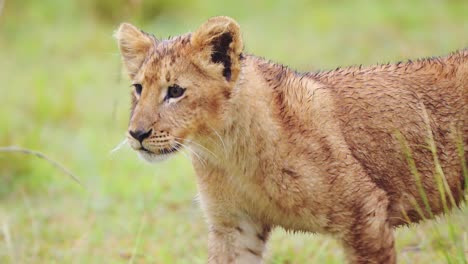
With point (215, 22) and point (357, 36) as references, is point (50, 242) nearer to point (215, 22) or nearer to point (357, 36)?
point (215, 22)

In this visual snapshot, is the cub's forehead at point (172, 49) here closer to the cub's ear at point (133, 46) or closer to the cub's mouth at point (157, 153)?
the cub's ear at point (133, 46)

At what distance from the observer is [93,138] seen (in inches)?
378

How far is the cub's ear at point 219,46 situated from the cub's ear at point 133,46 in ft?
1.16

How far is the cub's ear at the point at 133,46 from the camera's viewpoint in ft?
17.1

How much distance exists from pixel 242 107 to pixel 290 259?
1.62 metres

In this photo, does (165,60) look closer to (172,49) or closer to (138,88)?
(172,49)

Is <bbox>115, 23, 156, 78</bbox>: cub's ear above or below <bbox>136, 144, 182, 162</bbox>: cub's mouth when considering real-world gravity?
above

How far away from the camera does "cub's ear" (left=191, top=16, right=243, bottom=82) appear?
16.0 feet

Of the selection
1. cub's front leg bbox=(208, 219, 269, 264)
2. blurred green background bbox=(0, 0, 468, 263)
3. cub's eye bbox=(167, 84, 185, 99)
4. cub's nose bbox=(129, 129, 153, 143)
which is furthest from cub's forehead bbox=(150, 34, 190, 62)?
blurred green background bbox=(0, 0, 468, 263)

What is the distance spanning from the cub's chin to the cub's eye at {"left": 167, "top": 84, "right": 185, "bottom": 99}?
27 centimetres

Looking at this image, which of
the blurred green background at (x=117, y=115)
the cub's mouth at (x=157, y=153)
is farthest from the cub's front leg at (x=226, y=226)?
the blurred green background at (x=117, y=115)

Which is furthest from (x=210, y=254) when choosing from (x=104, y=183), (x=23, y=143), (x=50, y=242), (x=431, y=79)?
(x=23, y=143)

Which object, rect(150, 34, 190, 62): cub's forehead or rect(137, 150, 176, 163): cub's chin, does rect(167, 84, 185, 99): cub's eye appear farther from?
rect(137, 150, 176, 163): cub's chin

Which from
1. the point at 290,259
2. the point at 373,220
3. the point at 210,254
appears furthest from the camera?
the point at 290,259
